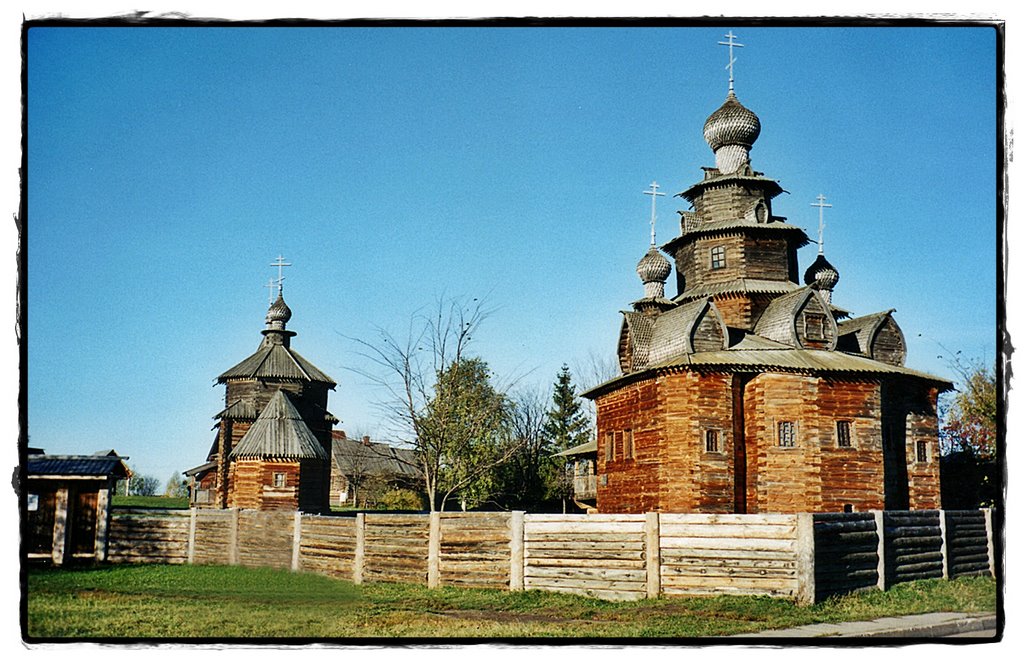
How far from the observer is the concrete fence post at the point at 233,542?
19.3 meters

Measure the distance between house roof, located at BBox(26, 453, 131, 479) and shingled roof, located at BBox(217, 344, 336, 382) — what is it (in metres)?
25.8

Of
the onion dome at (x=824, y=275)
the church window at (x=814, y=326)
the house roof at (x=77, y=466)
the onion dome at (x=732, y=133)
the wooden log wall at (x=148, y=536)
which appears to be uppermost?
the onion dome at (x=732, y=133)

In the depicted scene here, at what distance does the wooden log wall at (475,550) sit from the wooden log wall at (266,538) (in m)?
4.42

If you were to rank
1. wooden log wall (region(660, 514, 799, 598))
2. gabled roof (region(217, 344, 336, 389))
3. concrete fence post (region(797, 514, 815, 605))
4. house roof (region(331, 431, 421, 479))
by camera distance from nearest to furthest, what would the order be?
concrete fence post (region(797, 514, 815, 605)) → wooden log wall (region(660, 514, 799, 598)) → gabled roof (region(217, 344, 336, 389)) → house roof (region(331, 431, 421, 479))

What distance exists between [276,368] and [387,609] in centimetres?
3194

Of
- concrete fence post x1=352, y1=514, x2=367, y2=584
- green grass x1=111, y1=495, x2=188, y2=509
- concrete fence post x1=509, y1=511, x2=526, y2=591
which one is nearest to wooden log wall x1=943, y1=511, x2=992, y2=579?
concrete fence post x1=509, y1=511, x2=526, y2=591

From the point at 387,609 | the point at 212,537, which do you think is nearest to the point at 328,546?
the point at 387,609

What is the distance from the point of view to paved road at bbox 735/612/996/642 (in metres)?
11.4

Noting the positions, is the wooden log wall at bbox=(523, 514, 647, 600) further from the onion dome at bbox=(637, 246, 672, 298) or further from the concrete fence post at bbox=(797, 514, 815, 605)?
the onion dome at bbox=(637, 246, 672, 298)

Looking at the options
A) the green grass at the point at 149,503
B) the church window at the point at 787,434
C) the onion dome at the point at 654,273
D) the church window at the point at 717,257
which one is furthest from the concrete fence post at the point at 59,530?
the onion dome at the point at 654,273

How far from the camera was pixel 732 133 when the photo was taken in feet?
102

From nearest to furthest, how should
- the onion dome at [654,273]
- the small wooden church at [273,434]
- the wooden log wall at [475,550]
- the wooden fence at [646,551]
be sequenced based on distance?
the wooden fence at [646,551]
the wooden log wall at [475,550]
the small wooden church at [273,434]
the onion dome at [654,273]

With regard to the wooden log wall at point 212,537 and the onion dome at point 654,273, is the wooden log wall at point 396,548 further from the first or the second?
the onion dome at point 654,273

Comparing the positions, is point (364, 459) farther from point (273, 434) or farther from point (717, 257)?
point (717, 257)
